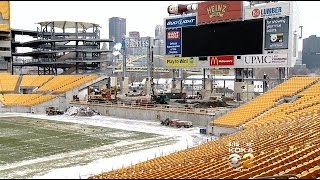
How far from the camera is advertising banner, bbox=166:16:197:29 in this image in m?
34.6

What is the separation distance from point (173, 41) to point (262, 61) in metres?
8.91

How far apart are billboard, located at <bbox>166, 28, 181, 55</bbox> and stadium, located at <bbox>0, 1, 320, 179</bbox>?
3.7 inches

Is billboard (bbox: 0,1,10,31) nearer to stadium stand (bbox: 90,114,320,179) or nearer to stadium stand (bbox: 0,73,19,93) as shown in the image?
stadium stand (bbox: 0,73,19,93)

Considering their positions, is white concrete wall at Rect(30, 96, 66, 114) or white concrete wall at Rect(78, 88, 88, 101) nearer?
white concrete wall at Rect(30, 96, 66, 114)

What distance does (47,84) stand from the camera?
4891 centimetres

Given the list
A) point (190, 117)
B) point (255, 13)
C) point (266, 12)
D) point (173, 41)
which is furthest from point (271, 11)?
point (190, 117)

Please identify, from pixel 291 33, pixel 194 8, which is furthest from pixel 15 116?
pixel 291 33

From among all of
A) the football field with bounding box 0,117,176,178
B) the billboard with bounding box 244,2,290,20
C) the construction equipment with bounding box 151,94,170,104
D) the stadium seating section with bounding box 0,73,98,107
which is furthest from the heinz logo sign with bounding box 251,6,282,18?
the stadium seating section with bounding box 0,73,98,107

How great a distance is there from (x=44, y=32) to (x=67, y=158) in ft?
161

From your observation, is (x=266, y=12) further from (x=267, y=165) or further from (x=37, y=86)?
(x=37, y=86)

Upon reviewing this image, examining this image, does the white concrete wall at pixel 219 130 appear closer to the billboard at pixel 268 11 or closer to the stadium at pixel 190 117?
the stadium at pixel 190 117

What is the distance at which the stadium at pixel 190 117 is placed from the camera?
11016 millimetres

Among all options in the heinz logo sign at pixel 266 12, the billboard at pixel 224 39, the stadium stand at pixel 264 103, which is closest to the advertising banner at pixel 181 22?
the billboard at pixel 224 39

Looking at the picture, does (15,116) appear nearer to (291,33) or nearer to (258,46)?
(258,46)
